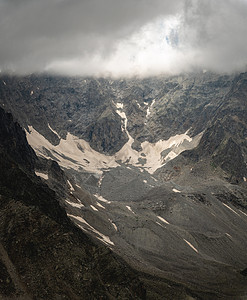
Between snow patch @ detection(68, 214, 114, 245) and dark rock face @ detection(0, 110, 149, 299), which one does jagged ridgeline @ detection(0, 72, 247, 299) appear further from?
snow patch @ detection(68, 214, 114, 245)

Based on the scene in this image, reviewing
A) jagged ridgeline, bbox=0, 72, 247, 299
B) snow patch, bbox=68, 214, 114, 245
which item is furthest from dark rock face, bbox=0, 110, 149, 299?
snow patch, bbox=68, 214, 114, 245

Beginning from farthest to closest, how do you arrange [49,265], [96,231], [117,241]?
1. [96,231]
2. [117,241]
3. [49,265]

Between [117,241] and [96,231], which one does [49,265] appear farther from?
[96,231]

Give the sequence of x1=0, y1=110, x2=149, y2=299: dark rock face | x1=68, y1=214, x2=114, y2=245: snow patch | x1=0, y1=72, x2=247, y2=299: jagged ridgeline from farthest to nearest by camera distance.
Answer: x1=68, y1=214, x2=114, y2=245: snow patch < x1=0, y1=72, x2=247, y2=299: jagged ridgeline < x1=0, y1=110, x2=149, y2=299: dark rock face

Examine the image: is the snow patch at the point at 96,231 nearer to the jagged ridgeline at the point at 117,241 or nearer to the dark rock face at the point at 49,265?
the jagged ridgeline at the point at 117,241

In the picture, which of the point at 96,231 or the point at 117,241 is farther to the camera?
the point at 96,231

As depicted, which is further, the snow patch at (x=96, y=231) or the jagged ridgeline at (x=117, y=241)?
the snow patch at (x=96, y=231)

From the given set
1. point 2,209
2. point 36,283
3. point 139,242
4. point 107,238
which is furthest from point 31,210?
point 139,242

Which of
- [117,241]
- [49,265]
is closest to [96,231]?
[117,241]

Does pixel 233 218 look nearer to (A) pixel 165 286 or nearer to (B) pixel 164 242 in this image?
(B) pixel 164 242

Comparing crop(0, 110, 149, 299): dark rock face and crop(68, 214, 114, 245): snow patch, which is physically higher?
crop(0, 110, 149, 299): dark rock face

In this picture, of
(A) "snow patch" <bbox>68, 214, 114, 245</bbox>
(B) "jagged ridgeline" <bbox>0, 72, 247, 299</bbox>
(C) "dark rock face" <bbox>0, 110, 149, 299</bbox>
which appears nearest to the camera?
(C) "dark rock face" <bbox>0, 110, 149, 299</bbox>

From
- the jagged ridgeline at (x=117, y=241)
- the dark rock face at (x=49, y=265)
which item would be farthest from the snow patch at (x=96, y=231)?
the dark rock face at (x=49, y=265)
